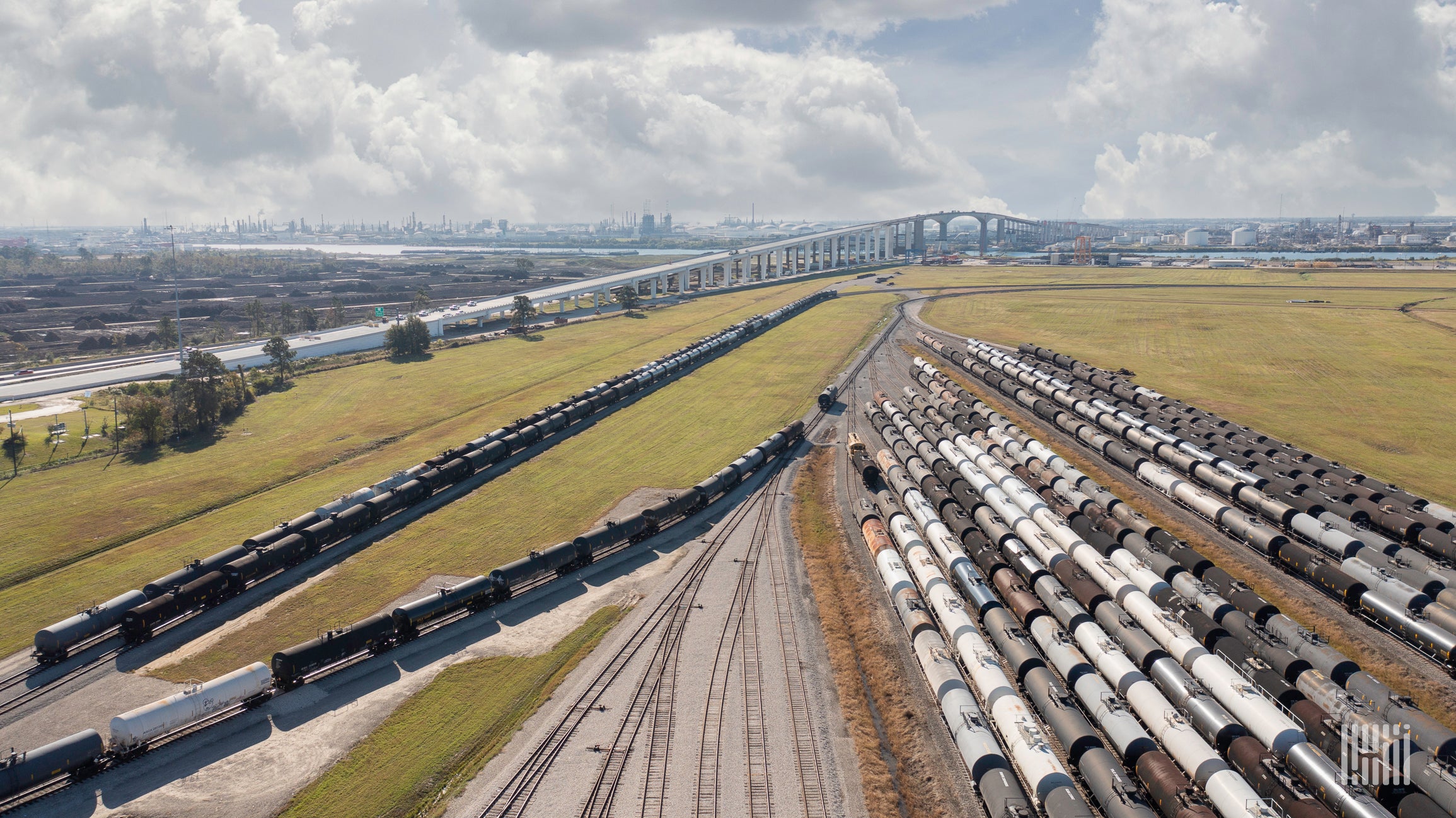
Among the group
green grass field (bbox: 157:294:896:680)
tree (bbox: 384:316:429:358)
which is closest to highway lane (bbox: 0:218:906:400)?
tree (bbox: 384:316:429:358)

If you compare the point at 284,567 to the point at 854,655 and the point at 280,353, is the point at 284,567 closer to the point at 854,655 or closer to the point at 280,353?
the point at 854,655

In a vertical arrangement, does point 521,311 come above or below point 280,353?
above

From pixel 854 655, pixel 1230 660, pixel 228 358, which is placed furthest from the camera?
pixel 228 358

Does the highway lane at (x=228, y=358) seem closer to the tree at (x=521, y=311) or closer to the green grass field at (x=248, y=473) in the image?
the tree at (x=521, y=311)

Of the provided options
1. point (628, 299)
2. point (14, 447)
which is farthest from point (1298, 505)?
point (628, 299)

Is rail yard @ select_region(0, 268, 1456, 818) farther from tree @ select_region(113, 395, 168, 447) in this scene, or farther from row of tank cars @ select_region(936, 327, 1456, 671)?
tree @ select_region(113, 395, 168, 447)

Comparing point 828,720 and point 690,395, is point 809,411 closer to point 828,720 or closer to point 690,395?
point 690,395
